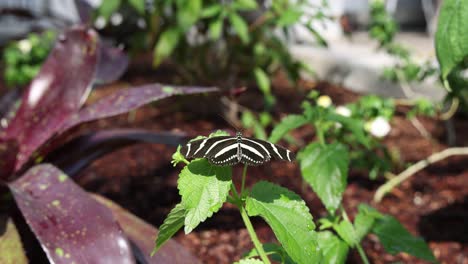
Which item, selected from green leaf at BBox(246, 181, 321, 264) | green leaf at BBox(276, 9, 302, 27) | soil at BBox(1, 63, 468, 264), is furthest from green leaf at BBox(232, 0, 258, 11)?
green leaf at BBox(246, 181, 321, 264)

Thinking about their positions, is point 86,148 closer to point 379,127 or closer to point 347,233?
point 347,233

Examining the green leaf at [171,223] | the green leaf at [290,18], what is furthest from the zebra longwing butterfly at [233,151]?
the green leaf at [290,18]

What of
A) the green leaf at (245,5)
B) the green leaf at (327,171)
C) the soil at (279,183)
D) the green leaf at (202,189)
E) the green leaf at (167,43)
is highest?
the green leaf at (202,189)

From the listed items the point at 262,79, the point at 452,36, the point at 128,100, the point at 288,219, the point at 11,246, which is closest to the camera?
the point at 288,219

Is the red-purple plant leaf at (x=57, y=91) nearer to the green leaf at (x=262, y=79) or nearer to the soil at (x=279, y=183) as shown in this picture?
the soil at (x=279, y=183)

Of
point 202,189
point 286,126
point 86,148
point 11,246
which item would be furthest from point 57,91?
point 202,189

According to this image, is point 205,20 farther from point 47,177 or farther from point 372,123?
point 47,177

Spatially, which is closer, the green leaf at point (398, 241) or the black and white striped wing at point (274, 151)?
the black and white striped wing at point (274, 151)
